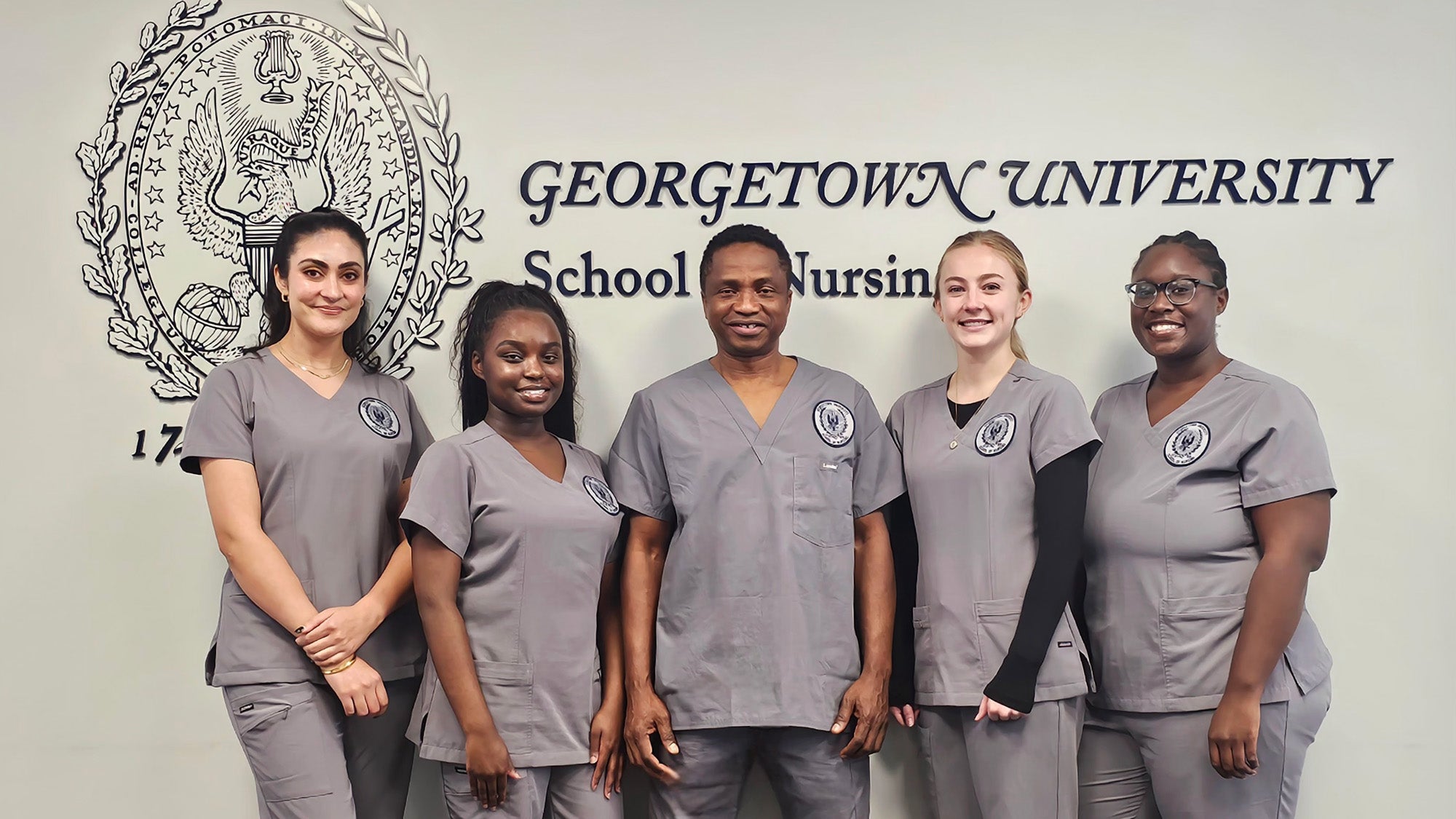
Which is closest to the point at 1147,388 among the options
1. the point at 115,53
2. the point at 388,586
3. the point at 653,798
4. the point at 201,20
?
the point at 653,798

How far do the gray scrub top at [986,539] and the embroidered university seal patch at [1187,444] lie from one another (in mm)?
184

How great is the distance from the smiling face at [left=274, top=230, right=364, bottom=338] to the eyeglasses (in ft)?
5.22

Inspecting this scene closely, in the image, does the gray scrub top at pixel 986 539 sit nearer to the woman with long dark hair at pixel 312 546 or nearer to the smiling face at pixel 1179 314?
the smiling face at pixel 1179 314

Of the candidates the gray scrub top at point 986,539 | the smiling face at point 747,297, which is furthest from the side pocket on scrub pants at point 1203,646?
the smiling face at point 747,297

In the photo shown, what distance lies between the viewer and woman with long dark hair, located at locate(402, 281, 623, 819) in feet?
5.99

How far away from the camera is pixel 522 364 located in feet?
6.42

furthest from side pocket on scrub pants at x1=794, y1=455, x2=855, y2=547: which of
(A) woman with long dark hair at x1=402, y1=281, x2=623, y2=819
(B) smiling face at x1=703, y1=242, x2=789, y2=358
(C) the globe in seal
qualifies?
(C) the globe in seal

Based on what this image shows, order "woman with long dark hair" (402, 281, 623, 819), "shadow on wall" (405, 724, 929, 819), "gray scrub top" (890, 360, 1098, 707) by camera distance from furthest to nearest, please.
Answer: "shadow on wall" (405, 724, 929, 819) → "gray scrub top" (890, 360, 1098, 707) → "woman with long dark hair" (402, 281, 623, 819)

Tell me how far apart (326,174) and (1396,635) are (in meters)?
2.75

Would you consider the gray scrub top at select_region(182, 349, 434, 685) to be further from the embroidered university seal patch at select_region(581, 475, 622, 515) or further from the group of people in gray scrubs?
→ the embroidered university seal patch at select_region(581, 475, 622, 515)

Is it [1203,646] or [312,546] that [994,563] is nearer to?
[1203,646]

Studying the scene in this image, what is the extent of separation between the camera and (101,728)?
7.94 ft

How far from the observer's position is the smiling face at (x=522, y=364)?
1.95 meters

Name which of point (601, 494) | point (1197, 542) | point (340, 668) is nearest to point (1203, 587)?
point (1197, 542)
